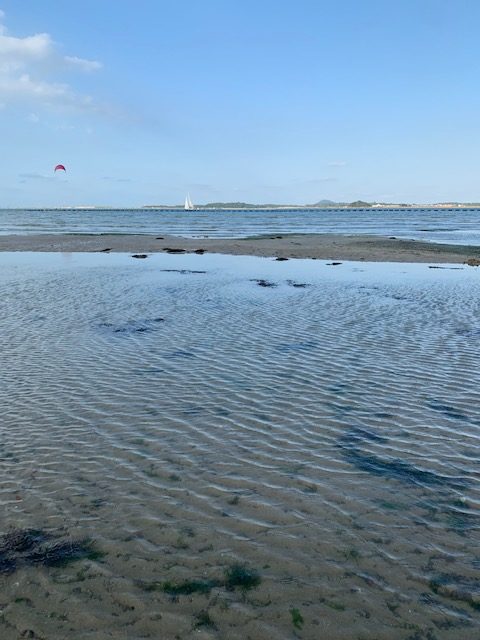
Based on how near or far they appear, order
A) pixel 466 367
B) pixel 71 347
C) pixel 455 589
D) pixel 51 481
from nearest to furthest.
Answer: pixel 455 589, pixel 51 481, pixel 466 367, pixel 71 347

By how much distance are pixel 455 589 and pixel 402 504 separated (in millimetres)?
1494

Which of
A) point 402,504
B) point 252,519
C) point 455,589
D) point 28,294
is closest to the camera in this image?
point 455,589

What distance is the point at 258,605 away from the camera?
484 centimetres

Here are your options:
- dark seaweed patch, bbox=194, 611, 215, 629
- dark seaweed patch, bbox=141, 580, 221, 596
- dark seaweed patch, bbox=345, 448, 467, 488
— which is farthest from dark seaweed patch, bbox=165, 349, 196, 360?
dark seaweed patch, bbox=194, 611, 215, 629

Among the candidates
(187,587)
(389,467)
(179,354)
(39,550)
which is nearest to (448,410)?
(389,467)

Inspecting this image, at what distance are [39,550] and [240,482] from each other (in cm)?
257

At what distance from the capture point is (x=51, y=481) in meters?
6.94

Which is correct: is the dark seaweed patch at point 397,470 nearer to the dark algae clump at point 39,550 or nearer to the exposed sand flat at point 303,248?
the dark algae clump at point 39,550

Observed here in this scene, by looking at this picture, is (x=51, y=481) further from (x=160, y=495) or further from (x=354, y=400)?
(x=354, y=400)

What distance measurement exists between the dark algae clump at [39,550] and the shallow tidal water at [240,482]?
0.02 m

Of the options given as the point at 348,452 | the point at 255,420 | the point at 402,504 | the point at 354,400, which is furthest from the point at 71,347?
the point at 402,504

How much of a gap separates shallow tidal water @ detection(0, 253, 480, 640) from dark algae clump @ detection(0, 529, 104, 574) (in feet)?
0.07

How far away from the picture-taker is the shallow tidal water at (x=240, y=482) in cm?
482

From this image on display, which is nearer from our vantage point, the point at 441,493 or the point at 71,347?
the point at 441,493
